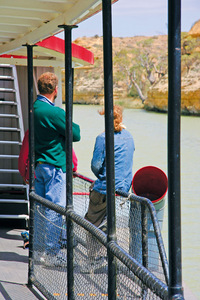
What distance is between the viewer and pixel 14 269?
14.6ft

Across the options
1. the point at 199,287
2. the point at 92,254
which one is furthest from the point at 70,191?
the point at 199,287

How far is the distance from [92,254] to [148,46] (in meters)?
98.9

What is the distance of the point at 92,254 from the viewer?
3.09 m

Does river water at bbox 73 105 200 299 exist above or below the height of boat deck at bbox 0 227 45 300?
below

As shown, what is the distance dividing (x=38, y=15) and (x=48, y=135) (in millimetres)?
1109

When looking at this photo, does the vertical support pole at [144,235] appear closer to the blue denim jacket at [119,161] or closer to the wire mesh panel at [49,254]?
the wire mesh panel at [49,254]

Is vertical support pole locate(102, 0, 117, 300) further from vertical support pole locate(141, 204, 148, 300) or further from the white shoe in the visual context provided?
vertical support pole locate(141, 204, 148, 300)

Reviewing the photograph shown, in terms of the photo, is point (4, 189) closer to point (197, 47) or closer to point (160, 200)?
point (160, 200)

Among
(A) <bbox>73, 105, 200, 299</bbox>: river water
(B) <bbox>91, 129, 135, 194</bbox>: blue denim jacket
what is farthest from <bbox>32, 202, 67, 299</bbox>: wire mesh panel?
(A) <bbox>73, 105, 200, 299</bbox>: river water

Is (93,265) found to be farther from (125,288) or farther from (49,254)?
(49,254)

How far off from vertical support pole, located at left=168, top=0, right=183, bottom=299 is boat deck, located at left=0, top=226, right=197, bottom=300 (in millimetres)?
2297

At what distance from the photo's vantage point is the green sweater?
4.23 metres

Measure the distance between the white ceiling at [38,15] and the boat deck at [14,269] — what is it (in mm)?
1867

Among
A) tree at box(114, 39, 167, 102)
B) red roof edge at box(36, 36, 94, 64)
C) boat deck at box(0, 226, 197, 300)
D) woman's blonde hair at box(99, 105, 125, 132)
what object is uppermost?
tree at box(114, 39, 167, 102)
